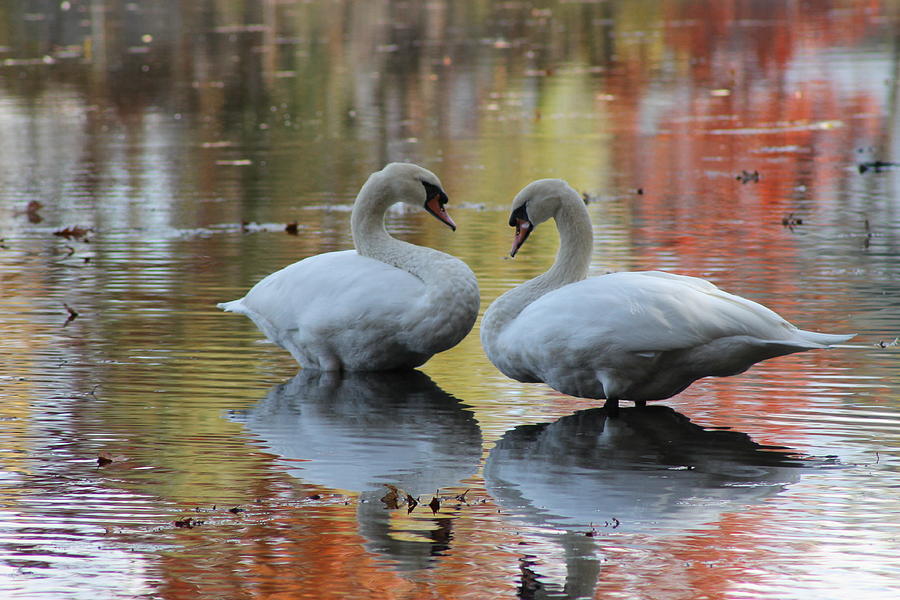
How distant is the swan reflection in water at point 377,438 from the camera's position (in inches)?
244

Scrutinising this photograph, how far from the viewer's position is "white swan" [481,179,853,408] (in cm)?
765

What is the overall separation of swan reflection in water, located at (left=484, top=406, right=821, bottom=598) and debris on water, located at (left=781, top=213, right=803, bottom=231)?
642cm

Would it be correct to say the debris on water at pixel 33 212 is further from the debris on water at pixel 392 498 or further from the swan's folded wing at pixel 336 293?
the debris on water at pixel 392 498

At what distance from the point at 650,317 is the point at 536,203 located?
1.60m

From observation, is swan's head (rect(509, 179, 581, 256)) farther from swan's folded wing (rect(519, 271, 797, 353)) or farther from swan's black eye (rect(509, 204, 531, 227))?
swan's folded wing (rect(519, 271, 797, 353))

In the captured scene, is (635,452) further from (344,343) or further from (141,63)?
(141,63)

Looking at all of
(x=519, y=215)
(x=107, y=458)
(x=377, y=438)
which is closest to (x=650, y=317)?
(x=377, y=438)

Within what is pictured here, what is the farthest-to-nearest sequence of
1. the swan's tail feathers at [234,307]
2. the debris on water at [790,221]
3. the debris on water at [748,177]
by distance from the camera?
the debris on water at [748,177], the debris on water at [790,221], the swan's tail feathers at [234,307]

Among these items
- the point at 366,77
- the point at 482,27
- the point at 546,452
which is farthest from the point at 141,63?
the point at 546,452

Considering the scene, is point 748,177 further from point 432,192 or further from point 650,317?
point 650,317

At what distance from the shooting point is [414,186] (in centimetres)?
983

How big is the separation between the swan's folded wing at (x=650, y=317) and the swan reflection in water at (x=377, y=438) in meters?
0.77

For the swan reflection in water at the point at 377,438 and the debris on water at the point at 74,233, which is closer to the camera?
the swan reflection in water at the point at 377,438

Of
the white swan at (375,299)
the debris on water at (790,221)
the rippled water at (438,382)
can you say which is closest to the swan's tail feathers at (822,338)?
the rippled water at (438,382)
